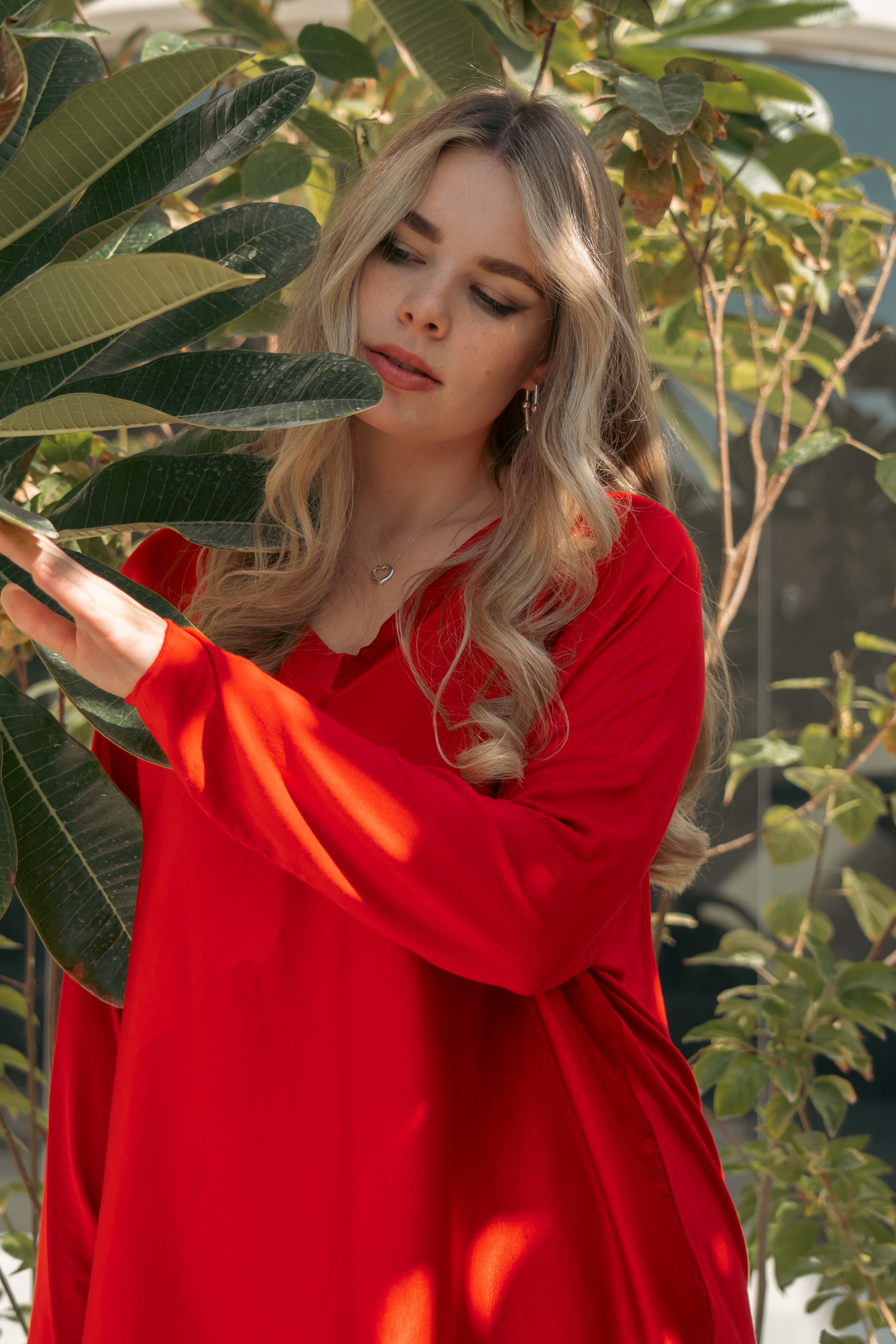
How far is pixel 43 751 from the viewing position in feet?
3.47

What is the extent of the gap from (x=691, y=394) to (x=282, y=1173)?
6.01ft

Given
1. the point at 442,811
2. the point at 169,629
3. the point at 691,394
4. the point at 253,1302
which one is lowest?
the point at 253,1302

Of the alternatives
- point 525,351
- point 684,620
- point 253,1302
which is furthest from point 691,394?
point 253,1302

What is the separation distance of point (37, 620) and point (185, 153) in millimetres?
431

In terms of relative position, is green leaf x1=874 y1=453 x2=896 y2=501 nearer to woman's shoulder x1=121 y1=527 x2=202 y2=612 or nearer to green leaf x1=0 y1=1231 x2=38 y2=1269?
woman's shoulder x1=121 y1=527 x2=202 y2=612

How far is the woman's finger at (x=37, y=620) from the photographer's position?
789 mm

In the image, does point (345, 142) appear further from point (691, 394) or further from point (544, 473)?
point (691, 394)

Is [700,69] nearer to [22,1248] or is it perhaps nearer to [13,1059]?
[13,1059]

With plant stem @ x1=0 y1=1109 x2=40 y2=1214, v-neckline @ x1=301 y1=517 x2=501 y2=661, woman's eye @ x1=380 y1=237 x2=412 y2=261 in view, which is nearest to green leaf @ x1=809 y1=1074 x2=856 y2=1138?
v-neckline @ x1=301 y1=517 x2=501 y2=661

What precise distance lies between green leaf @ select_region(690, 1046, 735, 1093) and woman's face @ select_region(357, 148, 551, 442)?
3.21ft

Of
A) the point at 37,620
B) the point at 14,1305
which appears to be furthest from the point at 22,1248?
the point at 37,620

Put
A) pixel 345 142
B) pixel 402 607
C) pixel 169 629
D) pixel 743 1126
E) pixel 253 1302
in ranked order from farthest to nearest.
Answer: pixel 743 1126
pixel 345 142
pixel 402 607
pixel 253 1302
pixel 169 629

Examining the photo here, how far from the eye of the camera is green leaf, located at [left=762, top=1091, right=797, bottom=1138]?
168 cm

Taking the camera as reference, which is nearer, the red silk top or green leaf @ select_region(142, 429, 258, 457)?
the red silk top
